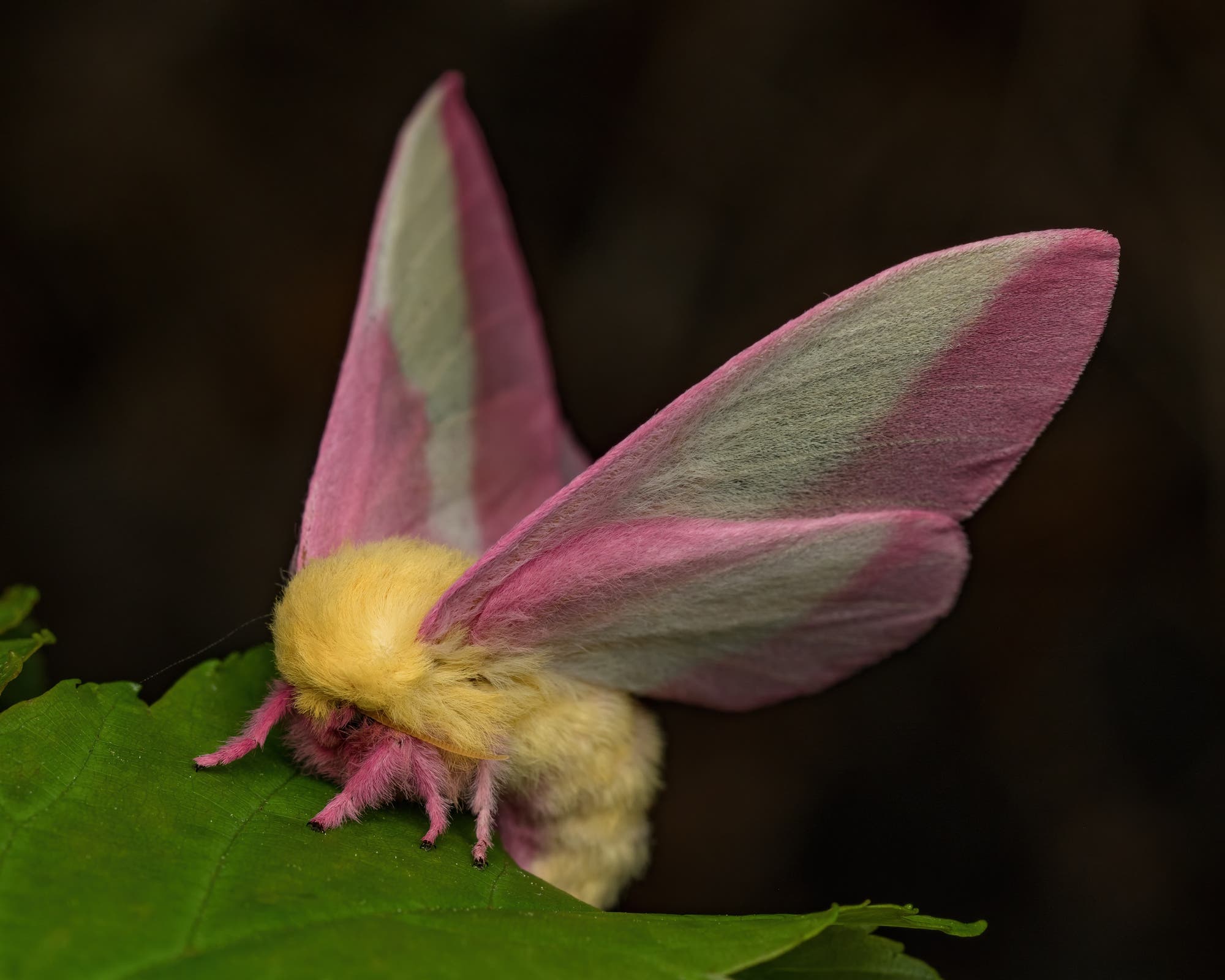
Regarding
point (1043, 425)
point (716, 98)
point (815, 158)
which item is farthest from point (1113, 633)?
point (1043, 425)

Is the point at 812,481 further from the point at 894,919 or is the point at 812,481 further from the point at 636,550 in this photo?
the point at 894,919

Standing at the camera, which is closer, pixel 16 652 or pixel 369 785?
pixel 369 785

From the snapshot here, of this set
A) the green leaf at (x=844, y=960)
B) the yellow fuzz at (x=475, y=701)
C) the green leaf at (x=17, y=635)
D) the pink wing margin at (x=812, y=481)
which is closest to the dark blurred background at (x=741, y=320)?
the green leaf at (x=17, y=635)

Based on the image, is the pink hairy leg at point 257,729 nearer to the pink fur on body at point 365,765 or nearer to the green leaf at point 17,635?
the pink fur on body at point 365,765

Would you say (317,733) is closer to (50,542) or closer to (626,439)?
(626,439)

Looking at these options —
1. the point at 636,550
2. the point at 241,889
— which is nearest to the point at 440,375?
the point at 636,550

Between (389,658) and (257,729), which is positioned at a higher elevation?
(389,658)
